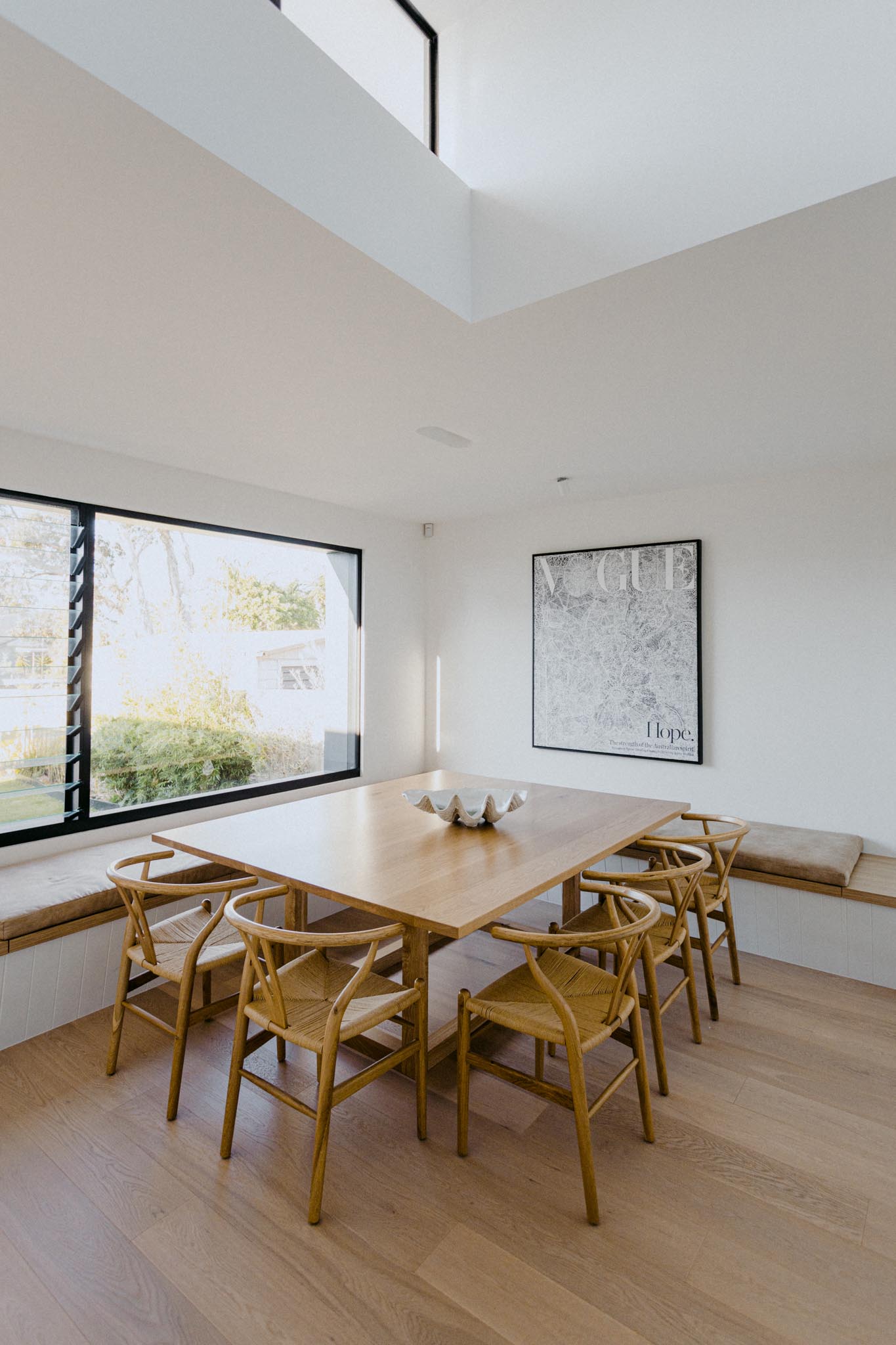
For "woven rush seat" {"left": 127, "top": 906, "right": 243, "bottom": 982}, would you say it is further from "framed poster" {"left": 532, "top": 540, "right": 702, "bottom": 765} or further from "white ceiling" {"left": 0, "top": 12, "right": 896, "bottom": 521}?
"framed poster" {"left": 532, "top": 540, "right": 702, "bottom": 765}

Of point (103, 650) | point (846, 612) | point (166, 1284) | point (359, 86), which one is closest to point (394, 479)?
point (103, 650)

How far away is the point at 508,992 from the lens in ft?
6.62

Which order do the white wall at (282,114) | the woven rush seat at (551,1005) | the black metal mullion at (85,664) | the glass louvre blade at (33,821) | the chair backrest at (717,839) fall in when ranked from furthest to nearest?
the black metal mullion at (85,664)
the glass louvre blade at (33,821)
the chair backrest at (717,839)
the woven rush seat at (551,1005)
the white wall at (282,114)

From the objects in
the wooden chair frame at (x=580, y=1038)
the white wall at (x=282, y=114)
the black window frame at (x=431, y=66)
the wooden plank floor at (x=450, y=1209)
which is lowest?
the wooden plank floor at (x=450, y=1209)

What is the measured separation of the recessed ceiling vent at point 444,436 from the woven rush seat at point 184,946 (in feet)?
7.08

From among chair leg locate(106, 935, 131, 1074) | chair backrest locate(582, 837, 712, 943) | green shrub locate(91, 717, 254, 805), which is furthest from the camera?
green shrub locate(91, 717, 254, 805)

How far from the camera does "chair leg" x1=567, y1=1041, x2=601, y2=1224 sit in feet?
5.61

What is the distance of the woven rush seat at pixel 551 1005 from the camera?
182 cm

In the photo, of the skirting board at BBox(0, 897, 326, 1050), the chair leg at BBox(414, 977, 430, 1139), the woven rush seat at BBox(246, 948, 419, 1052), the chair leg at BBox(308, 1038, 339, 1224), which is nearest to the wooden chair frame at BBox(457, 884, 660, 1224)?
the chair leg at BBox(414, 977, 430, 1139)

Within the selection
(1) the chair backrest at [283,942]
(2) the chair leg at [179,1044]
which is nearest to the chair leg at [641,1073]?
(1) the chair backrest at [283,942]

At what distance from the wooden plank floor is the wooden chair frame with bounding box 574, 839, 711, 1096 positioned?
15 centimetres

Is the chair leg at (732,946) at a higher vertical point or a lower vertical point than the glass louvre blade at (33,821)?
lower

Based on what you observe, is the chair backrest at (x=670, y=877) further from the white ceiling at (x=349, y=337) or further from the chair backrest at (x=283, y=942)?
the white ceiling at (x=349, y=337)

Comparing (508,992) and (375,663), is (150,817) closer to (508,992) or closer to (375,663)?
(375,663)
